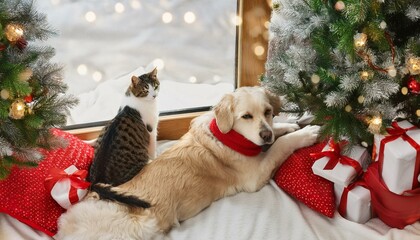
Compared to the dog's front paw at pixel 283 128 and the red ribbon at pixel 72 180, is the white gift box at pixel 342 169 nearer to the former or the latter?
the dog's front paw at pixel 283 128

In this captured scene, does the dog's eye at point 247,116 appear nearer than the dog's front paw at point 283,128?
Yes

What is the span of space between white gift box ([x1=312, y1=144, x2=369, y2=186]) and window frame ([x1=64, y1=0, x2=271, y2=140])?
74 cm

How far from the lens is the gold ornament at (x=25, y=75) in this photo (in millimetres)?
1362

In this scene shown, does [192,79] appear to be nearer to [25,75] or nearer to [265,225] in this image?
[265,225]

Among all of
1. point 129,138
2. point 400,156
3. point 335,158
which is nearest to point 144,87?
point 129,138

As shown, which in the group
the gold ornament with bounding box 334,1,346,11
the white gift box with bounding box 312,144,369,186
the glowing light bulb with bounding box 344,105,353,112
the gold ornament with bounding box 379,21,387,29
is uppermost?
the gold ornament with bounding box 334,1,346,11

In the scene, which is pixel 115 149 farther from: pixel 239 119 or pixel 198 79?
pixel 198 79

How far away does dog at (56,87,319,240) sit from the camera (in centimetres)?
161

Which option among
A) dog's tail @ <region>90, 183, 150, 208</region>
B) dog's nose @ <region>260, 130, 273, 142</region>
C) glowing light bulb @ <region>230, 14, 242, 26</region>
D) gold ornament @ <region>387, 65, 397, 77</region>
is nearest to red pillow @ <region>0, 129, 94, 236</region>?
dog's tail @ <region>90, 183, 150, 208</region>

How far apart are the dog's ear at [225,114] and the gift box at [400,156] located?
0.59 m

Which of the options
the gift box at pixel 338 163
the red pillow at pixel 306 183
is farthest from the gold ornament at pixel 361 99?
the red pillow at pixel 306 183

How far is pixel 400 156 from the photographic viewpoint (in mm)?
1434

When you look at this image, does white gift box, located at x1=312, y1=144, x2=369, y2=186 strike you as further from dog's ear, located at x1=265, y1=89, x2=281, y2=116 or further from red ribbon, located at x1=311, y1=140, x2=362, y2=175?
dog's ear, located at x1=265, y1=89, x2=281, y2=116

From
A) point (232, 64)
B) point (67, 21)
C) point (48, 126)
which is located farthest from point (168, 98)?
point (48, 126)
